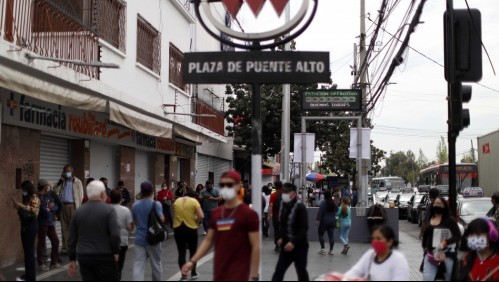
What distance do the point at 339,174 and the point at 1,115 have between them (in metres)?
35.9

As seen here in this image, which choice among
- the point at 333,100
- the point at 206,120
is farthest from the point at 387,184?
the point at 333,100

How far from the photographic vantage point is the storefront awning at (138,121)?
→ 42.1ft

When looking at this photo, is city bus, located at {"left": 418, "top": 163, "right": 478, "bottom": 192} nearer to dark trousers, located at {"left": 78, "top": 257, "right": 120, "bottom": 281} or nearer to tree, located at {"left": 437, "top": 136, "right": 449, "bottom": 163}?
dark trousers, located at {"left": 78, "top": 257, "right": 120, "bottom": 281}

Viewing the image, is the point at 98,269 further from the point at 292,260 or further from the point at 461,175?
the point at 461,175

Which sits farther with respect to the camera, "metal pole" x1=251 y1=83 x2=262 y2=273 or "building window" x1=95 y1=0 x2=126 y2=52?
"building window" x1=95 y1=0 x2=126 y2=52

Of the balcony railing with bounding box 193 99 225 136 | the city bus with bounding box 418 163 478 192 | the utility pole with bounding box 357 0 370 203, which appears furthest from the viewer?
the city bus with bounding box 418 163 478 192

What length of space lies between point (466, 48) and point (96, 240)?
595 centimetres

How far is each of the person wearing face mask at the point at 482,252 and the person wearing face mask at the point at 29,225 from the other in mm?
6110

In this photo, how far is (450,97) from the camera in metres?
9.44

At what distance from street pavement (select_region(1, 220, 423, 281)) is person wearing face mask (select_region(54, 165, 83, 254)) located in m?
0.72

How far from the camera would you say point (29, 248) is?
9.31 metres

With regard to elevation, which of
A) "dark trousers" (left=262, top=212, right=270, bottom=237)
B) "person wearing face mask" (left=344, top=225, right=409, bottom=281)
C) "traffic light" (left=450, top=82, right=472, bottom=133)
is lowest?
"dark trousers" (left=262, top=212, right=270, bottom=237)

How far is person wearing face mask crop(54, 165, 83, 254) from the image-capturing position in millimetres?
12688

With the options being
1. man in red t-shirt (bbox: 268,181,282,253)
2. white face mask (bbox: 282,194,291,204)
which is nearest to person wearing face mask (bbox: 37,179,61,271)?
white face mask (bbox: 282,194,291,204)
